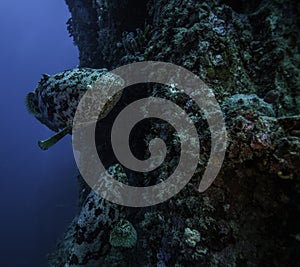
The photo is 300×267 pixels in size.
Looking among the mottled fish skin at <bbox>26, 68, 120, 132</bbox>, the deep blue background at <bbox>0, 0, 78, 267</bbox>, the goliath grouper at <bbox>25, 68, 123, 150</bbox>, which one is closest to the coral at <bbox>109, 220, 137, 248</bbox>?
the goliath grouper at <bbox>25, 68, 123, 150</bbox>

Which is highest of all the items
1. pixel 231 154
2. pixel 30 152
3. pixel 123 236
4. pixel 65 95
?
pixel 65 95

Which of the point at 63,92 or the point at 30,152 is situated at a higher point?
the point at 63,92

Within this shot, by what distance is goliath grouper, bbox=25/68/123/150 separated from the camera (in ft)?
12.4

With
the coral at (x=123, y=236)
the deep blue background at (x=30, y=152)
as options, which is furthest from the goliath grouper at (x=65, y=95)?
the deep blue background at (x=30, y=152)

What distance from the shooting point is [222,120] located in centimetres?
224

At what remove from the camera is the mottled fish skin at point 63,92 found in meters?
3.82

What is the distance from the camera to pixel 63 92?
398cm

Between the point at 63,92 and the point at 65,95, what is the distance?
0.08 metres

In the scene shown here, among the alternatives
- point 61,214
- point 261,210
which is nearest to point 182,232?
point 261,210

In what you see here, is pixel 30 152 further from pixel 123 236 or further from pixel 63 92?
pixel 123 236

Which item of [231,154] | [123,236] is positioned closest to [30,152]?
[123,236]

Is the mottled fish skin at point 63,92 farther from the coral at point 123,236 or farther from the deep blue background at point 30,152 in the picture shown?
the deep blue background at point 30,152

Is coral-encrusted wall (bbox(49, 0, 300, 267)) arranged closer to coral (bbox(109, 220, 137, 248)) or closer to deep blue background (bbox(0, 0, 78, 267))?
coral (bbox(109, 220, 137, 248))

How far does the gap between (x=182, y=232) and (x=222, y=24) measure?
2627 mm
